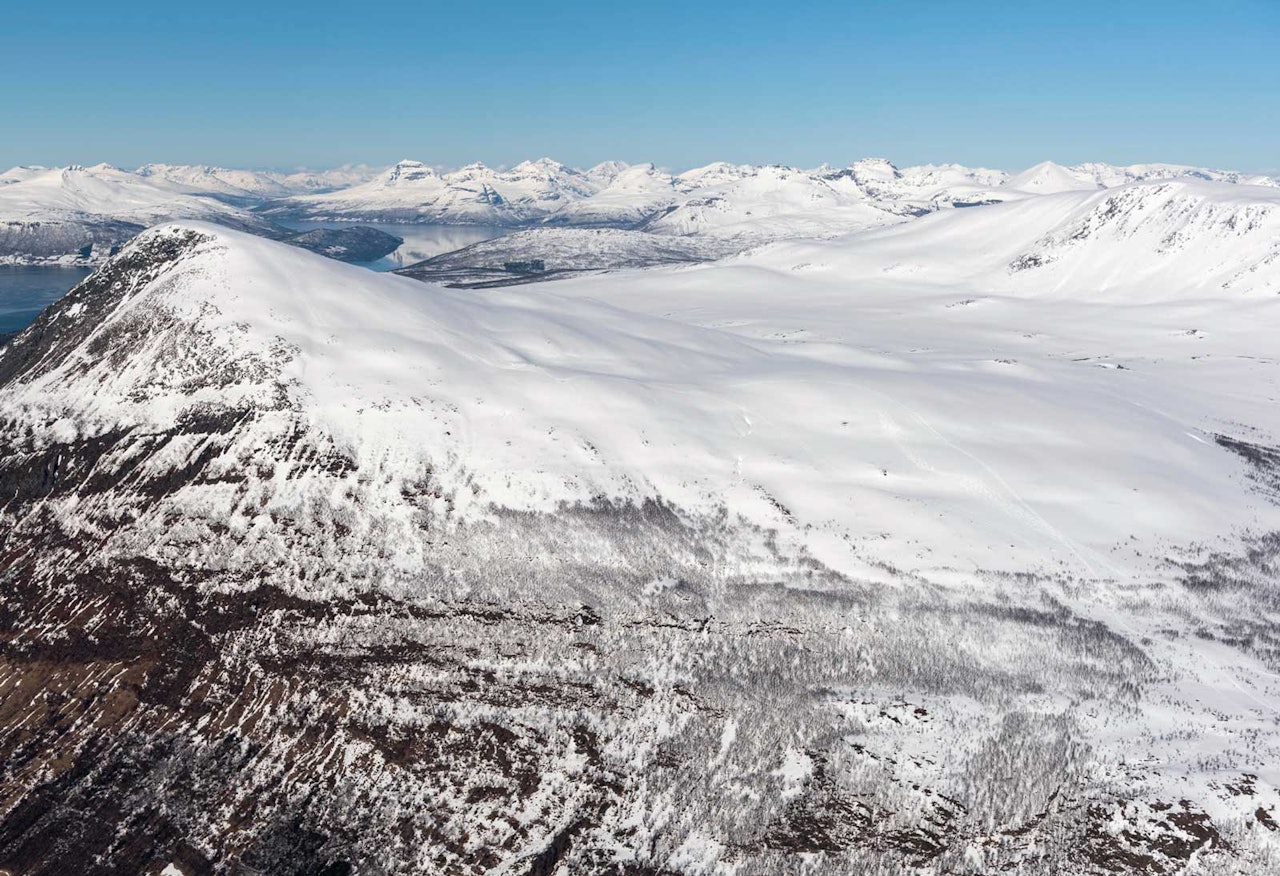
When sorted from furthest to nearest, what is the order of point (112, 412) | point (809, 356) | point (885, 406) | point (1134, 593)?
point (809, 356)
point (885, 406)
point (112, 412)
point (1134, 593)

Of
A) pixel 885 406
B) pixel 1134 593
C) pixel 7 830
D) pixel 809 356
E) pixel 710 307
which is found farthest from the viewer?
pixel 710 307

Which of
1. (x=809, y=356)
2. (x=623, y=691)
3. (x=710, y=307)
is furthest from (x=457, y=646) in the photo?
(x=710, y=307)

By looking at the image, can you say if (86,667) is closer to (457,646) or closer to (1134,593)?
(457,646)

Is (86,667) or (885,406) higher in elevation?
(885,406)

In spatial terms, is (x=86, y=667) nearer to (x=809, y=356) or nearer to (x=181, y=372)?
(x=181, y=372)

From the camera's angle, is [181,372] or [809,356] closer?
[181,372]

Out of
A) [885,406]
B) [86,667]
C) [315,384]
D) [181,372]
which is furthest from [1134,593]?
[181,372]

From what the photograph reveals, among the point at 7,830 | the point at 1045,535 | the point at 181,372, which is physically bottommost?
the point at 7,830
